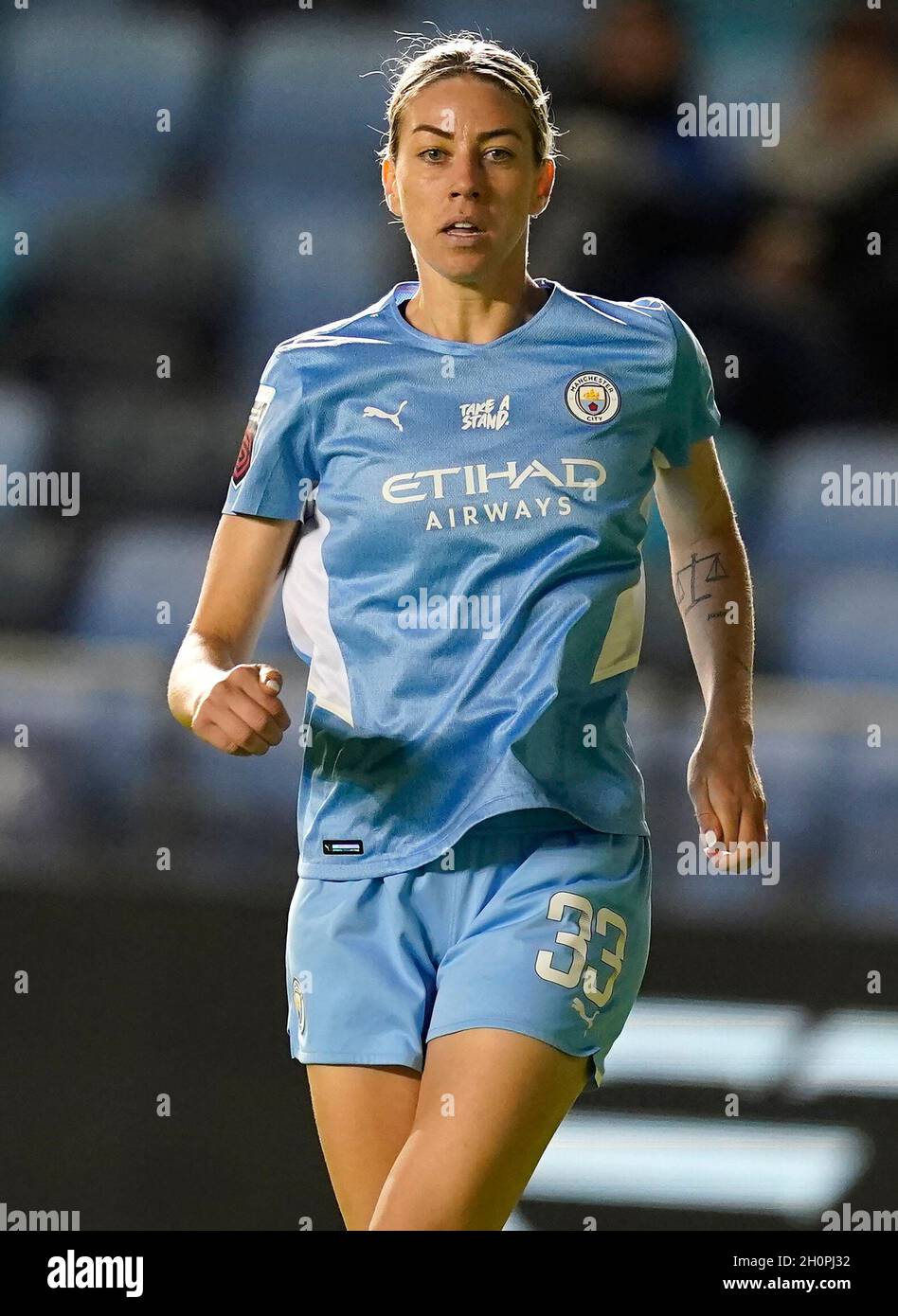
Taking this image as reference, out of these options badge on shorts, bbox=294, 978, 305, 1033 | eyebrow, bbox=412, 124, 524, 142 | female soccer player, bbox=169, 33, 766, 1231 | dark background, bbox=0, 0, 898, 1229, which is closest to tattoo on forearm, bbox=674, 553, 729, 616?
female soccer player, bbox=169, 33, 766, 1231

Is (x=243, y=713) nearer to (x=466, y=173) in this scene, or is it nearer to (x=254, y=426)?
(x=254, y=426)

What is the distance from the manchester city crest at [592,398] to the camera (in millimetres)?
1808

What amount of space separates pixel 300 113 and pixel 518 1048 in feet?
7.10

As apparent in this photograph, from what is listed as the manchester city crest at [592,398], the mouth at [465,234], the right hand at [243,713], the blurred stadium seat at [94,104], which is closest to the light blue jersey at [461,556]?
the manchester city crest at [592,398]

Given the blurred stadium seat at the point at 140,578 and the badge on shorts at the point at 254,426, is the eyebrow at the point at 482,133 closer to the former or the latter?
the badge on shorts at the point at 254,426

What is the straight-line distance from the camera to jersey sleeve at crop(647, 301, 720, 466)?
1887 mm

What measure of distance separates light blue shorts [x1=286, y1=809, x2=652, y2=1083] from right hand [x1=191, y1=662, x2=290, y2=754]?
0.28 metres

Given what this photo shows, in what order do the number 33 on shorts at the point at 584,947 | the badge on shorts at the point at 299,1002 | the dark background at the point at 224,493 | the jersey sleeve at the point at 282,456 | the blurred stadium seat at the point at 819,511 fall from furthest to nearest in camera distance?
the blurred stadium seat at the point at 819,511 < the dark background at the point at 224,493 < the jersey sleeve at the point at 282,456 < the badge on shorts at the point at 299,1002 < the number 33 on shorts at the point at 584,947

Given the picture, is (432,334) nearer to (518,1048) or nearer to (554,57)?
(518,1048)

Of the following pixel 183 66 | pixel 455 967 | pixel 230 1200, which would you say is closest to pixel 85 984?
pixel 230 1200

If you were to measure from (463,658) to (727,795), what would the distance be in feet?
1.08

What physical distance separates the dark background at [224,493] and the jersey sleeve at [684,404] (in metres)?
1.18

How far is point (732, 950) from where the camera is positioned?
2932mm

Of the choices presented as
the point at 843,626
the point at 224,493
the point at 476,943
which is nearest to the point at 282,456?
the point at 476,943
